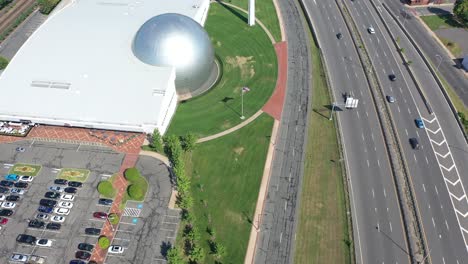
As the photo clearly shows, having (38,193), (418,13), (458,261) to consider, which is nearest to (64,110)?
(38,193)

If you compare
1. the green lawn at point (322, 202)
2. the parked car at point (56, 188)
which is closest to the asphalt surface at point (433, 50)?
the green lawn at point (322, 202)

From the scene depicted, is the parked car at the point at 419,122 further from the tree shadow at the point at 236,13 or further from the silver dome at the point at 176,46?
the tree shadow at the point at 236,13

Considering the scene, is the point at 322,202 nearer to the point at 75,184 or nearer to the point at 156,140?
the point at 156,140

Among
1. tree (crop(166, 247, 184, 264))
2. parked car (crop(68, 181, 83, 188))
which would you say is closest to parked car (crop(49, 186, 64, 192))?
parked car (crop(68, 181, 83, 188))

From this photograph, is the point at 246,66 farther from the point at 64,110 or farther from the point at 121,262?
the point at 121,262

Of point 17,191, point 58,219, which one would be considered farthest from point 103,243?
point 17,191
